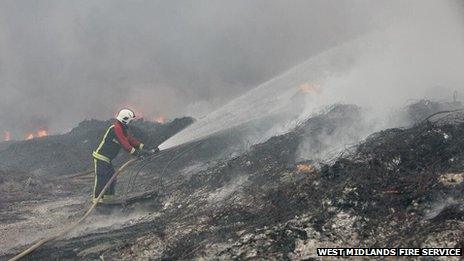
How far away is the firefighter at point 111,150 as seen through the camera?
35.0ft

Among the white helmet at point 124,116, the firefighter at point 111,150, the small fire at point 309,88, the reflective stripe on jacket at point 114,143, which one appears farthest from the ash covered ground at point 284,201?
the small fire at point 309,88

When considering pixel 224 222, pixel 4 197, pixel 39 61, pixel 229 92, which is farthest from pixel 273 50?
pixel 224 222

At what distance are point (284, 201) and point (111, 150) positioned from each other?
528cm

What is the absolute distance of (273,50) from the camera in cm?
4119

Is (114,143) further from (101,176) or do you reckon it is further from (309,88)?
(309,88)

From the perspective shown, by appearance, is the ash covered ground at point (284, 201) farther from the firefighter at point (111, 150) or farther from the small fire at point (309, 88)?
the small fire at point (309, 88)

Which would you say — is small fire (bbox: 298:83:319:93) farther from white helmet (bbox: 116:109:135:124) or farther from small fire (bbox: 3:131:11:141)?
small fire (bbox: 3:131:11:141)

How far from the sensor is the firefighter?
10680 mm

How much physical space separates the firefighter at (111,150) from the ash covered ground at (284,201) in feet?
3.10

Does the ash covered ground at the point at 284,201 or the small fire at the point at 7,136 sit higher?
the small fire at the point at 7,136

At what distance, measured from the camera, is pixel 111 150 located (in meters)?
11.0

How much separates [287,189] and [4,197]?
8835 mm

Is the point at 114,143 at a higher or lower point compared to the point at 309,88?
lower

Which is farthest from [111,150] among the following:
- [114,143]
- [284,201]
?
[284,201]
